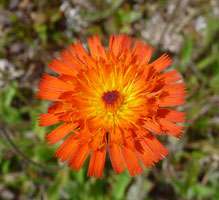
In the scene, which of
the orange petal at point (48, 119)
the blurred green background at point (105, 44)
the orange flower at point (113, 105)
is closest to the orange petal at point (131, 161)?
the orange flower at point (113, 105)

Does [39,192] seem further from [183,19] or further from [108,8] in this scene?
[183,19]

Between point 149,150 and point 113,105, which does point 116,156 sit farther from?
point 113,105

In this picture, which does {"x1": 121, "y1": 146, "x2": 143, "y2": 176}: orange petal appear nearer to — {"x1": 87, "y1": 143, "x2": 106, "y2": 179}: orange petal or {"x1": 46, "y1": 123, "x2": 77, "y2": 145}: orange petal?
{"x1": 87, "y1": 143, "x2": 106, "y2": 179}: orange petal

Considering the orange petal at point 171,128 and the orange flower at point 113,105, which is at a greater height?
the orange flower at point 113,105

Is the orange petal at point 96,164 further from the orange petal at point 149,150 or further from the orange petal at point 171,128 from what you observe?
the orange petal at point 171,128

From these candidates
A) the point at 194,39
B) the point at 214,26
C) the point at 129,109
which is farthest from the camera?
the point at 194,39

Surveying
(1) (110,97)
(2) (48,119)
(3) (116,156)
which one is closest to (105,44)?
(1) (110,97)

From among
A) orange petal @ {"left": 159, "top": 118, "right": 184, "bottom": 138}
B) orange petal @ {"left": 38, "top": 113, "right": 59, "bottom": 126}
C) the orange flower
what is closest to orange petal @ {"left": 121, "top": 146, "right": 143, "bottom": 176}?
the orange flower

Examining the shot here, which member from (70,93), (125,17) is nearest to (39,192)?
(70,93)
